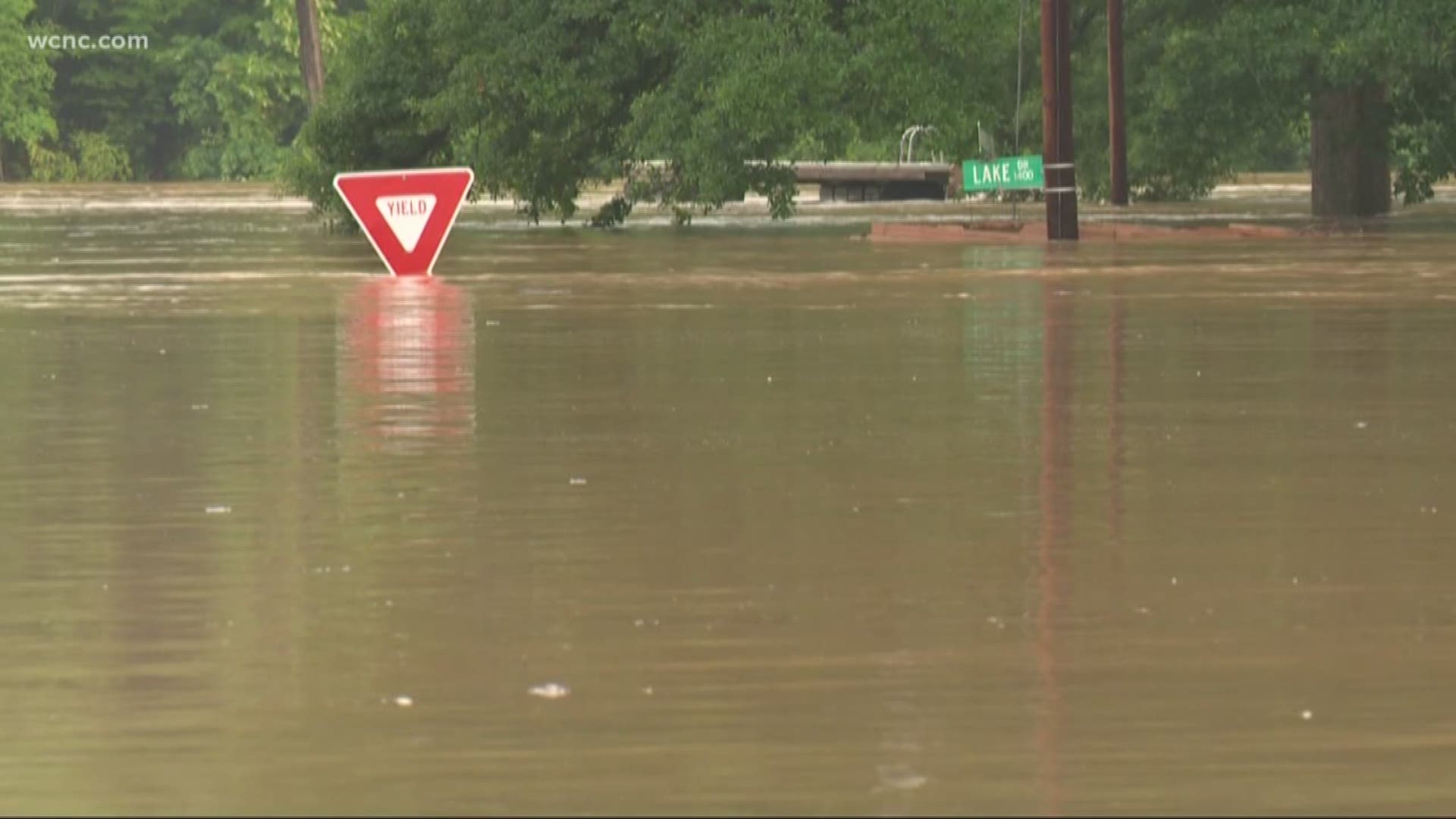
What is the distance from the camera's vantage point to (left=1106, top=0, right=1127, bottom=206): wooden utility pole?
50.2m

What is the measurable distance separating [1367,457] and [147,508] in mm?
4582

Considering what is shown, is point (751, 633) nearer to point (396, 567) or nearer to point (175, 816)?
point (396, 567)

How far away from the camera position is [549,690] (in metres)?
7.96

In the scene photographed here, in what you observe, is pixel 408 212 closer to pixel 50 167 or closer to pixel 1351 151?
pixel 1351 151

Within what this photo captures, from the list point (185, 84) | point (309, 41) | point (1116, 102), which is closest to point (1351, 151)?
point (1116, 102)

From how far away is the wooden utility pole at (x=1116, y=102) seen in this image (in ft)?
165

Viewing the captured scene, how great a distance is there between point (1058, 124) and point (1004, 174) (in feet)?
6.18

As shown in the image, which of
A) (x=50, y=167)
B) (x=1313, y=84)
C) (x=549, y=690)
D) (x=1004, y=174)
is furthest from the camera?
(x=50, y=167)

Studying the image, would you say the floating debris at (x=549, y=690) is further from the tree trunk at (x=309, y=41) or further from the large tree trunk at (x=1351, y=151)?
the tree trunk at (x=309, y=41)

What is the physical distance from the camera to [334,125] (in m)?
44.8

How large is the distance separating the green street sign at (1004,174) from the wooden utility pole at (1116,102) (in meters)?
9.74

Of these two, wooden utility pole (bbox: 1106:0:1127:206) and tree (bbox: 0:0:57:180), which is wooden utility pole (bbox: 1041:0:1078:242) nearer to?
wooden utility pole (bbox: 1106:0:1127:206)

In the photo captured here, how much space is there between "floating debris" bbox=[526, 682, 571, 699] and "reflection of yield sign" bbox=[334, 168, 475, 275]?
21.9 meters

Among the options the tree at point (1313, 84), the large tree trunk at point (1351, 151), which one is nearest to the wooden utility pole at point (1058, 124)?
the tree at point (1313, 84)
